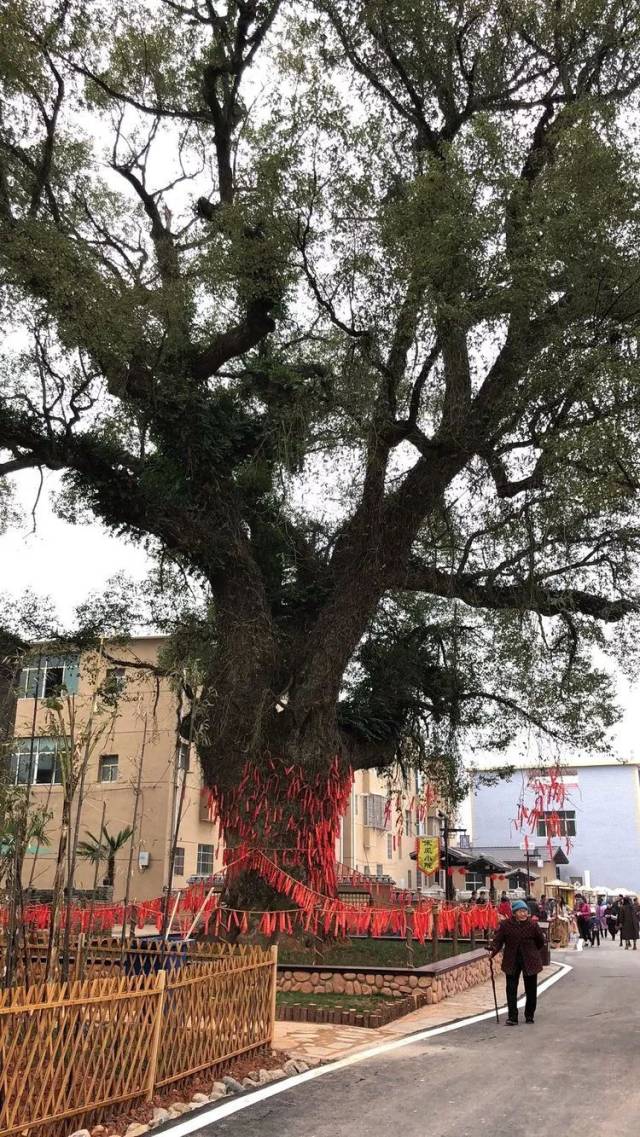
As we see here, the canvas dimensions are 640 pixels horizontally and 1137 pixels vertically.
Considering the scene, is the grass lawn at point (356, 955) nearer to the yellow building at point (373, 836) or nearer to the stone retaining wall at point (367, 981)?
the stone retaining wall at point (367, 981)

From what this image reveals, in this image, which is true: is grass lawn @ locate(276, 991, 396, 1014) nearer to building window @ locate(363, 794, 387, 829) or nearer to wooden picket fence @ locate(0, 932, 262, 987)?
wooden picket fence @ locate(0, 932, 262, 987)

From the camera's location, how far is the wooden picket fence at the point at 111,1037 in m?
4.82

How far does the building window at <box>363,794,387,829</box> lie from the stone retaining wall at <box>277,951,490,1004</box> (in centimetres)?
2843

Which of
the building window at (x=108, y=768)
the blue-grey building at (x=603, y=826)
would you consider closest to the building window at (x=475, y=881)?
the blue-grey building at (x=603, y=826)

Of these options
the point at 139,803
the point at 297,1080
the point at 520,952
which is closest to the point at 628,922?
the point at 139,803

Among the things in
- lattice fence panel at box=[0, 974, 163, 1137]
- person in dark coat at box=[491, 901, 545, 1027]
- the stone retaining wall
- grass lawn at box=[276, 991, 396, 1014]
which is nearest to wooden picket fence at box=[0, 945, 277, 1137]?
lattice fence panel at box=[0, 974, 163, 1137]

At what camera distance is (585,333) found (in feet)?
40.6

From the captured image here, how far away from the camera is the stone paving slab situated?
26.3ft

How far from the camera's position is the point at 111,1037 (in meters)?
5.51

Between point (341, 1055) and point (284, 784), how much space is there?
20.5 ft

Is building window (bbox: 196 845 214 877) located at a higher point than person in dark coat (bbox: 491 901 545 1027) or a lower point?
higher

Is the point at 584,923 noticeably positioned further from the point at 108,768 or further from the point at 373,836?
the point at 373,836

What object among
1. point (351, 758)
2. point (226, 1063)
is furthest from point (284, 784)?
point (226, 1063)

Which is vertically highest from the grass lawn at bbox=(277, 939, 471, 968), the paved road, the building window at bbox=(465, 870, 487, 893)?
the building window at bbox=(465, 870, 487, 893)
